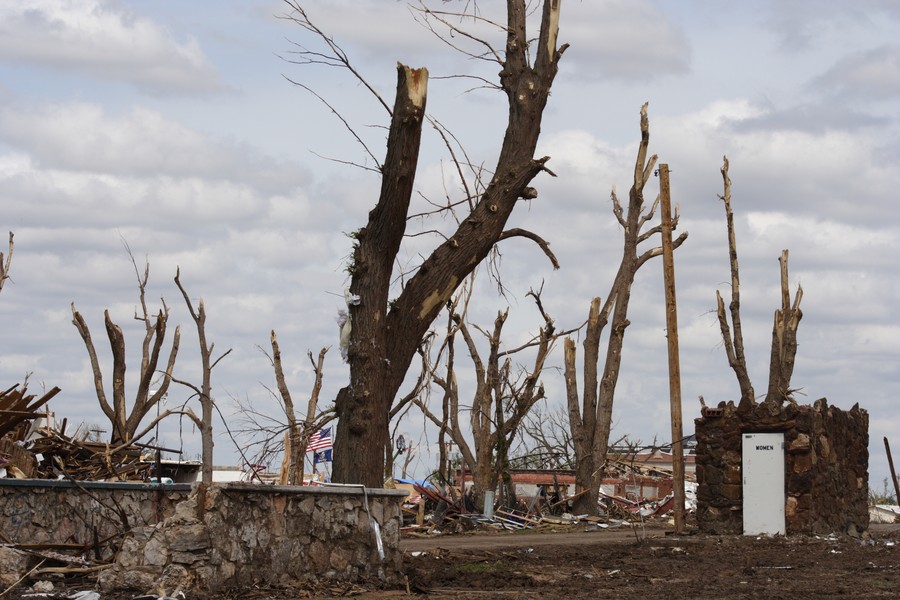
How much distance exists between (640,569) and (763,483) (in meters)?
7.54

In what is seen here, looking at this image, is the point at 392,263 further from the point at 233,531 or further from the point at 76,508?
the point at 76,508

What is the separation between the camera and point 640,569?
14.5 m

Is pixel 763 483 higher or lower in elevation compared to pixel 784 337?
lower

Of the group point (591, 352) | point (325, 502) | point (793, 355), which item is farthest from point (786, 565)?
point (793, 355)

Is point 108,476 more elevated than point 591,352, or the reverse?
point 591,352

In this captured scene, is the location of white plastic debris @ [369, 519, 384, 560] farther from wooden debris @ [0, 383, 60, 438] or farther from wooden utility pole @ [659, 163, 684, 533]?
wooden utility pole @ [659, 163, 684, 533]

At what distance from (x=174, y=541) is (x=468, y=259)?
513 centimetres

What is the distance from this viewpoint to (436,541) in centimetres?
2022

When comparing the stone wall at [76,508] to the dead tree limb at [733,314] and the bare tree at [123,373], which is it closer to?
the bare tree at [123,373]

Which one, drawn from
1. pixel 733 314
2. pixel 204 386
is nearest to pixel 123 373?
pixel 204 386

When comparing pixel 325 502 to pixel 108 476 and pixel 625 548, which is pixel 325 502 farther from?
pixel 625 548

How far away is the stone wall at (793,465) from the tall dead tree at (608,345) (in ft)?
24.7

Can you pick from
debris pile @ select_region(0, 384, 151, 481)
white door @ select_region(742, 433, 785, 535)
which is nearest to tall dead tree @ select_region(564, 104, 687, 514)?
white door @ select_region(742, 433, 785, 535)

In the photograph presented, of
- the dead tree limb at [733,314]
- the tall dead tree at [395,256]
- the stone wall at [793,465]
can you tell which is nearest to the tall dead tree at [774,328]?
the dead tree limb at [733,314]
